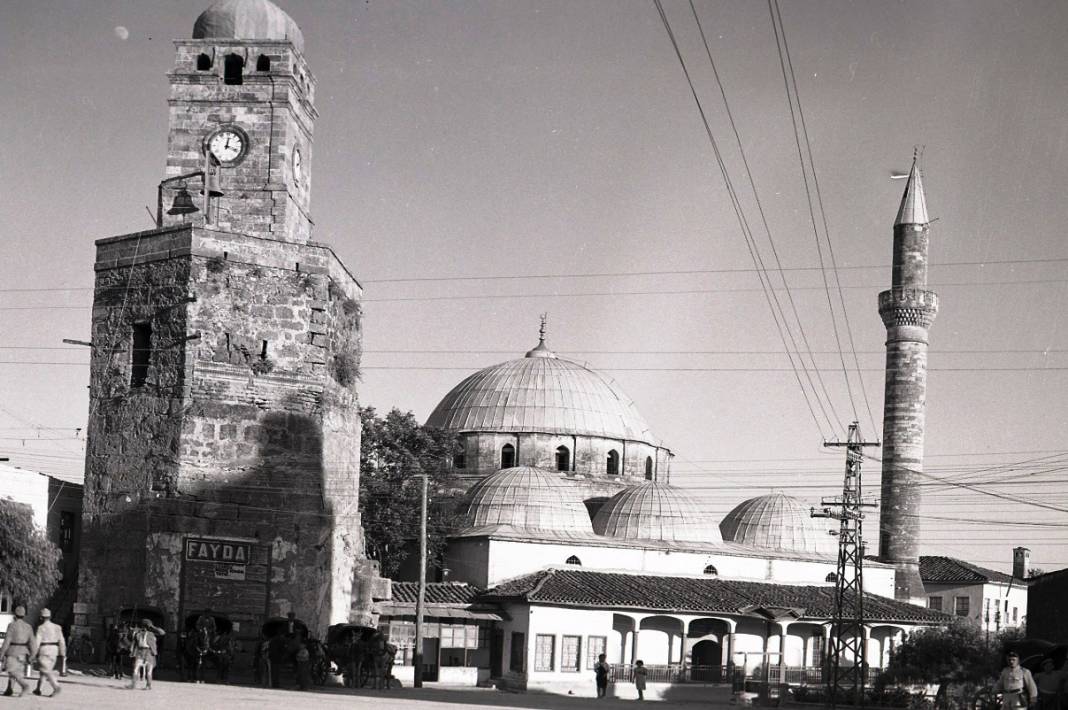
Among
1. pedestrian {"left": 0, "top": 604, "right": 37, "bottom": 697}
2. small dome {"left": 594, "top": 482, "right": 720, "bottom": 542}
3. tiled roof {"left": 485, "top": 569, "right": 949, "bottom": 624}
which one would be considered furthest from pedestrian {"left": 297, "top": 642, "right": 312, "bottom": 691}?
small dome {"left": 594, "top": 482, "right": 720, "bottom": 542}

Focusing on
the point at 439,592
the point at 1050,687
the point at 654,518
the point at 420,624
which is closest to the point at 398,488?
the point at 439,592

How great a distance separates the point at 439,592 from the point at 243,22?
1834 cm

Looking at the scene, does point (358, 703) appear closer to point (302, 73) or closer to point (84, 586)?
point (84, 586)

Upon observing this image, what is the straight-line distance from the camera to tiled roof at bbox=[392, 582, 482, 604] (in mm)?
40188

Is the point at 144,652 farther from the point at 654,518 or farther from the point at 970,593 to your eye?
the point at 970,593

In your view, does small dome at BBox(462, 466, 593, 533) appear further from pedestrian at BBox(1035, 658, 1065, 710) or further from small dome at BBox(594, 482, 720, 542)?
pedestrian at BBox(1035, 658, 1065, 710)

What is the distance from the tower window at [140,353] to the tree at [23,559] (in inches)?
136

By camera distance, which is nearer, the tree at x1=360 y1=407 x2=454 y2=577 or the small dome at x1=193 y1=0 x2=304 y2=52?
the small dome at x1=193 y1=0 x2=304 y2=52

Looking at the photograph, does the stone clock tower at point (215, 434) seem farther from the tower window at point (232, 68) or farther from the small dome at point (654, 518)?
the small dome at point (654, 518)

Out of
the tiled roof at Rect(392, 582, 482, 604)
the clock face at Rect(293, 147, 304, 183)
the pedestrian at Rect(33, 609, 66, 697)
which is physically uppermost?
the clock face at Rect(293, 147, 304, 183)

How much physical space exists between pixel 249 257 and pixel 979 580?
161ft

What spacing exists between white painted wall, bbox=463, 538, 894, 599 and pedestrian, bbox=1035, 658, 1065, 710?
99.4 feet

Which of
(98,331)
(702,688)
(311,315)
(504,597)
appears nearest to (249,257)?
(311,315)

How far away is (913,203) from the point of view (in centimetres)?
5122
